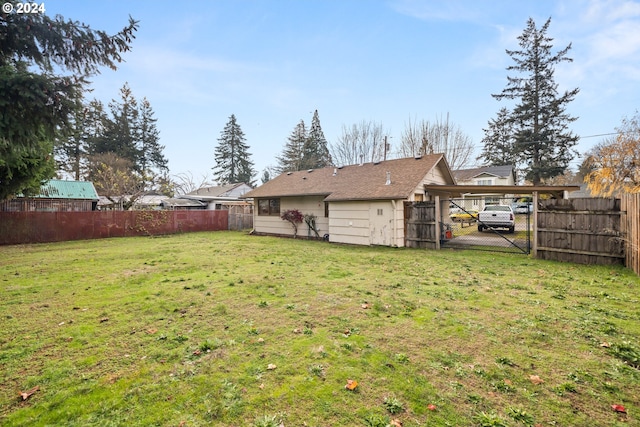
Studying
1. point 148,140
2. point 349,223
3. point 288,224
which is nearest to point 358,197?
point 349,223

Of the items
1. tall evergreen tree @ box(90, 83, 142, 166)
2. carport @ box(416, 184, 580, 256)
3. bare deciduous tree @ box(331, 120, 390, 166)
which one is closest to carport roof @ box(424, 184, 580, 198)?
carport @ box(416, 184, 580, 256)

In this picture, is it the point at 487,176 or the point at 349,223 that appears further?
the point at 487,176

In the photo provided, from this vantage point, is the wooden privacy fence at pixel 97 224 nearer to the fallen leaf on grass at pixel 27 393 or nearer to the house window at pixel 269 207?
the house window at pixel 269 207

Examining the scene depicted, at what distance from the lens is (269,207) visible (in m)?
17.6

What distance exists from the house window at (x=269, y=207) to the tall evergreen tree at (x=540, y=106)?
23.6 meters

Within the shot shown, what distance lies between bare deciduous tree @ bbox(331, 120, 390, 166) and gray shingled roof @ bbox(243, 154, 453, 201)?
11.8 m

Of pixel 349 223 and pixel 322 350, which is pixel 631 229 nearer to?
pixel 322 350

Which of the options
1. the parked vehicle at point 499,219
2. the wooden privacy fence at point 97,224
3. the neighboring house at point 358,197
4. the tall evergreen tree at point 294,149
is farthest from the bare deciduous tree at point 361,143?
the wooden privacy fence at point 97,224

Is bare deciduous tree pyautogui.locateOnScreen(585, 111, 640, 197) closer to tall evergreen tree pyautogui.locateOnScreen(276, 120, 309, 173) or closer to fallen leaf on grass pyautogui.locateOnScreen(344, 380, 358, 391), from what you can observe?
fallen leaf on grass pyautogui.locateOnScreen(344, 380, 358, 391)

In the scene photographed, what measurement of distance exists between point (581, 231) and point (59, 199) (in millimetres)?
27925

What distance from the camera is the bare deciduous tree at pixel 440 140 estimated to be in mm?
24328

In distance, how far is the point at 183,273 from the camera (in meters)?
7.31

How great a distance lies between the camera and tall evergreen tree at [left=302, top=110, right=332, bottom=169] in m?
40.0

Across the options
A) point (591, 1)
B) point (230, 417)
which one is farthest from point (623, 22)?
point (230, 417)
